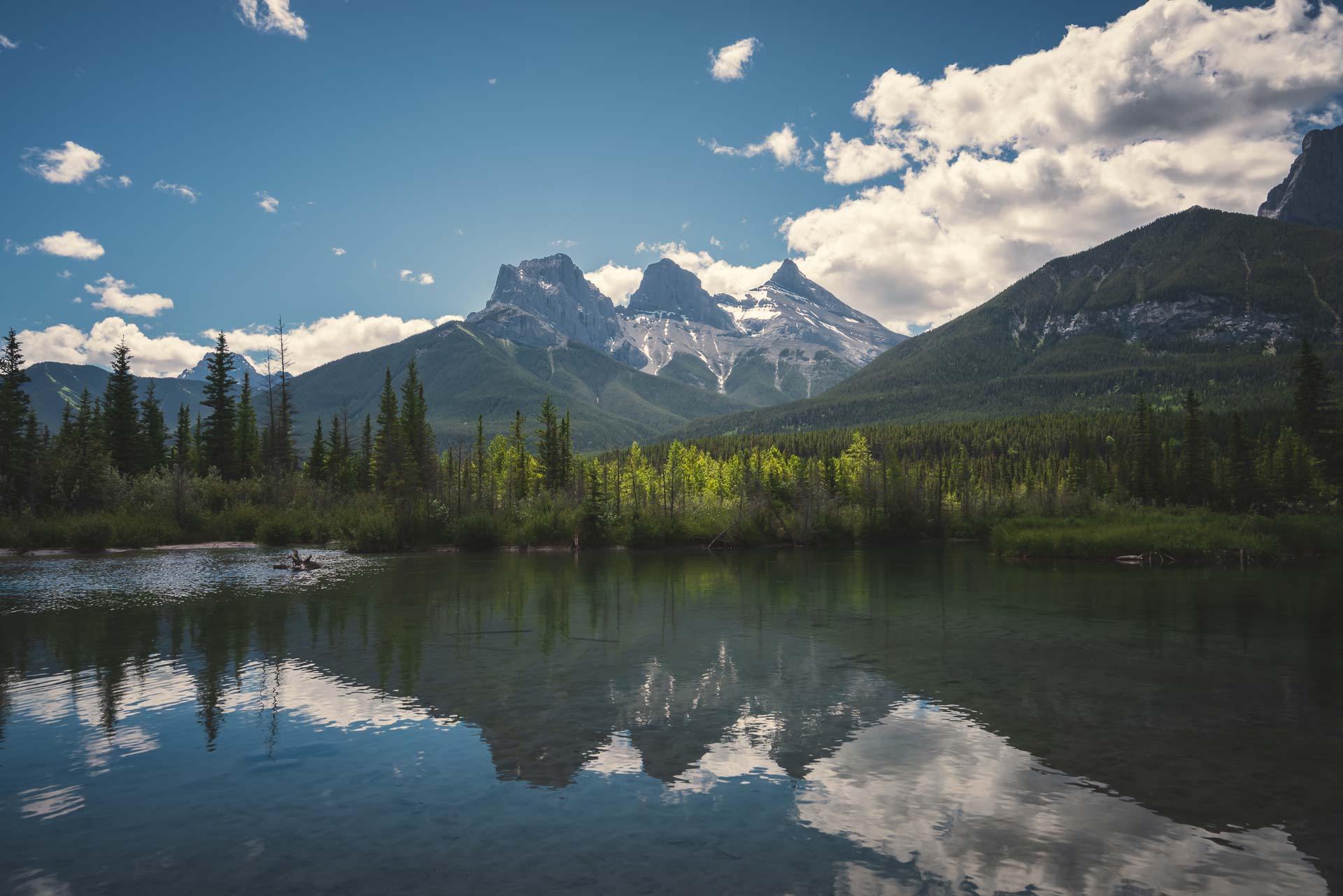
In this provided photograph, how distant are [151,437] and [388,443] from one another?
96.7 feet

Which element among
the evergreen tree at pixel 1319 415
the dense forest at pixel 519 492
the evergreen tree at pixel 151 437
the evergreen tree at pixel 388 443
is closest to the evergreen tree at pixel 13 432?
the dense forest at pixel 519 492

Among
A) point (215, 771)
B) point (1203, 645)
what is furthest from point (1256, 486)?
point (215, 771)

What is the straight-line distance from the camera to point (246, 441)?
3558 inches

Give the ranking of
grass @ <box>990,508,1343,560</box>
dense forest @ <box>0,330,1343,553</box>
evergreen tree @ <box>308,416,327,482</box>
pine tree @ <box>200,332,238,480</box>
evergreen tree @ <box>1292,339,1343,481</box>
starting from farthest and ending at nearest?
evergreen tree @ <box>308,416,327,482</box>, pine tree @ <box>200,332,238,480</box>, evergreen tree @ <box>1292,339,1343,481</box>, dense forest @ <box>0,330,1343,553</box>, grass @ <box>990,508,1343,560</box>

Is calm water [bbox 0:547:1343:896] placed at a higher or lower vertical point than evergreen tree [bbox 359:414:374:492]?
lower

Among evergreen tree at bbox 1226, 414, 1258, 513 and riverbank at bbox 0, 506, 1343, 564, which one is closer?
riverbank at bbox 0, 506, 1343, 564

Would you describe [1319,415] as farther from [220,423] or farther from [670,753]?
[220,423]

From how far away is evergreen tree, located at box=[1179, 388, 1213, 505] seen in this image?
249 ft

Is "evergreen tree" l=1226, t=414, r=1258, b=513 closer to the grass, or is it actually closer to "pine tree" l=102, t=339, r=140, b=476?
the grass

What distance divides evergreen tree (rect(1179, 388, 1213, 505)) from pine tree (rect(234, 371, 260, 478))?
104 m

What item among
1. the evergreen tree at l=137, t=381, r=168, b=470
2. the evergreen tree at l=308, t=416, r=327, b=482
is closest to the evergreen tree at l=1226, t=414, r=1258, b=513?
the evergreen tree at l=308, t=416, r=327, b=482

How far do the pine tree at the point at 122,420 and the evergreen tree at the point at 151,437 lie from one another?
87cm

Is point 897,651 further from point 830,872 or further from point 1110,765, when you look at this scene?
point 830,872

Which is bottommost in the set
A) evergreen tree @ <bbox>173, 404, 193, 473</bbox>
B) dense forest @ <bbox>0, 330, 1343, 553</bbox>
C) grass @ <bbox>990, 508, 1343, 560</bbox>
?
grass @ <bbox>990, 508, 1343, 560</bbox>
